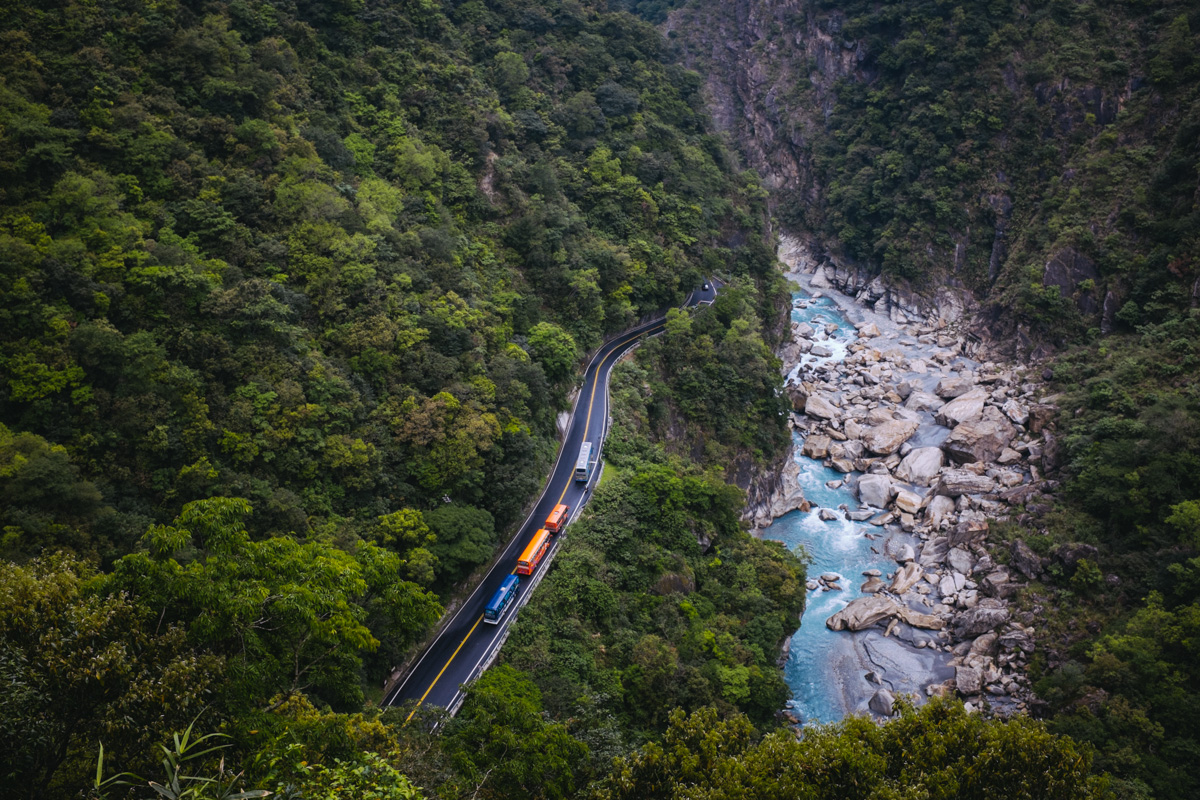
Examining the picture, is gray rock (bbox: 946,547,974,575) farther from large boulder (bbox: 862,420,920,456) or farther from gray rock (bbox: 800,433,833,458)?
gray rock (bbox: 800,433,833,458)

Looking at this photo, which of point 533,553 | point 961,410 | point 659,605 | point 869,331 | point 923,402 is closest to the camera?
point 533,553

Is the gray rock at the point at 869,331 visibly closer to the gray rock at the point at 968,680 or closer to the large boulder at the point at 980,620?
the large boulder at the point at 980,620

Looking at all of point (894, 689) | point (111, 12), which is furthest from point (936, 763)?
point (111, 12)

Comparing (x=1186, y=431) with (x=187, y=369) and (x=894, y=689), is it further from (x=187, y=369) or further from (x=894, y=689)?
(x=187, y=369)

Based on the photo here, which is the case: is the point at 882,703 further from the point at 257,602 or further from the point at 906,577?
the point at 257,602

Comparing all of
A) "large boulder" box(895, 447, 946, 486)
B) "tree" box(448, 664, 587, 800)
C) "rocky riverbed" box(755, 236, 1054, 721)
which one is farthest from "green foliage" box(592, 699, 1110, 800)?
"large boulder" box(895, 447, 946, 486)

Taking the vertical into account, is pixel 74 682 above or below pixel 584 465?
above

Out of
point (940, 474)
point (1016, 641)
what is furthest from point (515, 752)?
point (940, 474)
